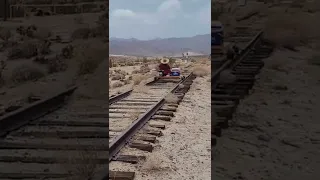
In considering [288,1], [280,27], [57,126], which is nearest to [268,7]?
[288,1]

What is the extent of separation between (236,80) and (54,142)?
2.79 meters

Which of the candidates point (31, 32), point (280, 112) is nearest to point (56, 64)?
point (31, 32)

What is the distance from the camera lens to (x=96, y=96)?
6781mm

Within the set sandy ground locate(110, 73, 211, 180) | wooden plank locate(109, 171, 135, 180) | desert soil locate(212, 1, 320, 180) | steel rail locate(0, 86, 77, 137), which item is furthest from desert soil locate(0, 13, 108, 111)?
desert soil locate(212, 1, 320, 180)

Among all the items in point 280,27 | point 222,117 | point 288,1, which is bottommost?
point 222,117

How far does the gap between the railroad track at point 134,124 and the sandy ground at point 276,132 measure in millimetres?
803

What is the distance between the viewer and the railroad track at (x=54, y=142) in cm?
385

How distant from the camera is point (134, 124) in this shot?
16.9 ft

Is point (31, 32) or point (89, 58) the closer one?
point (89, 58)

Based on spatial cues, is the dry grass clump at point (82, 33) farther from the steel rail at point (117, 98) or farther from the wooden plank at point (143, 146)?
the wooden plank at point (143, 146)

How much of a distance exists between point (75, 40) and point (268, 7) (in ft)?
15.7

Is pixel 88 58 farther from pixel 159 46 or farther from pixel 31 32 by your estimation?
pixel 159 46

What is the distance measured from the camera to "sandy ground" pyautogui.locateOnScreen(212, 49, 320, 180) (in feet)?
13.0

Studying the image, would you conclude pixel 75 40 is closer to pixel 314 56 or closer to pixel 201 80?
pixel 201 80
